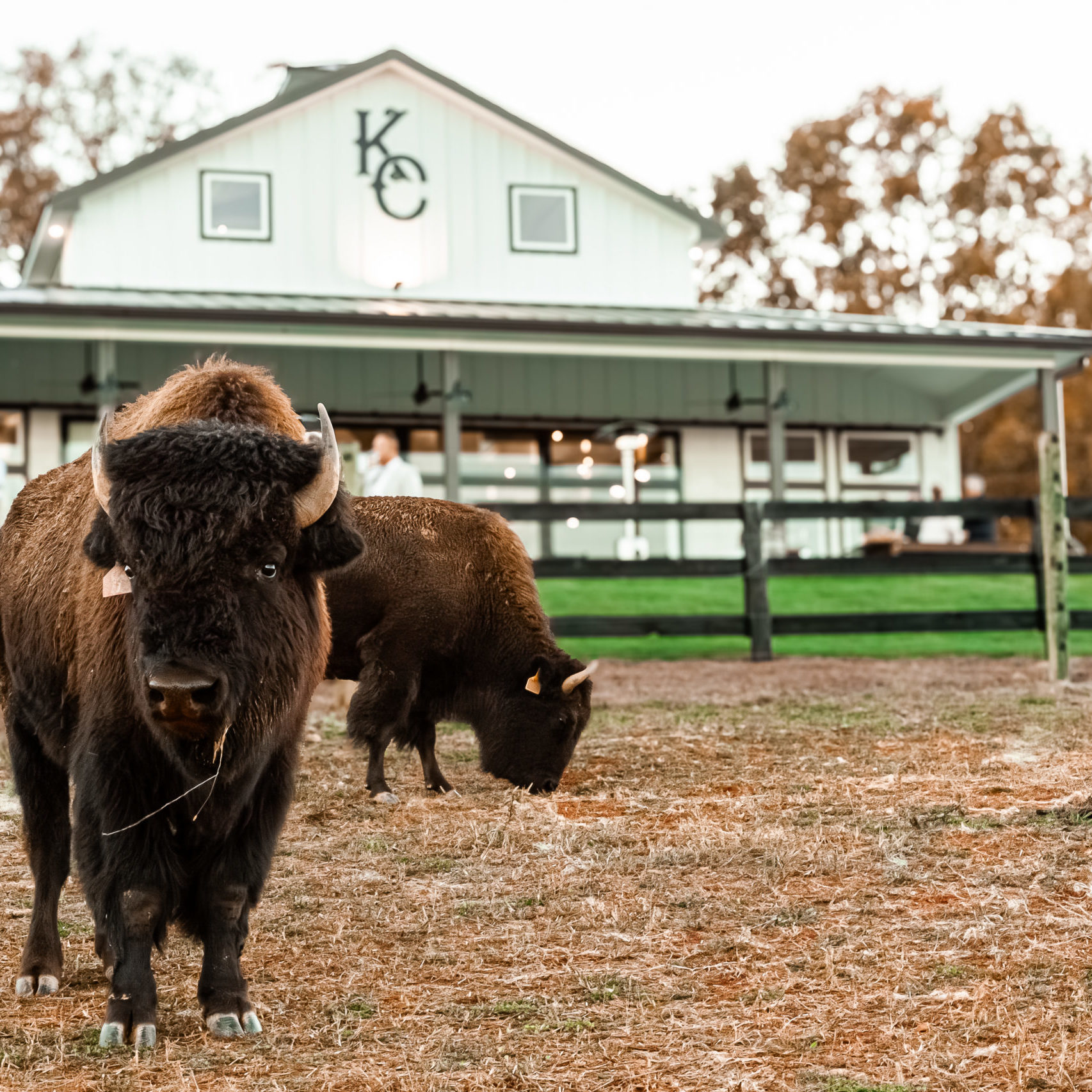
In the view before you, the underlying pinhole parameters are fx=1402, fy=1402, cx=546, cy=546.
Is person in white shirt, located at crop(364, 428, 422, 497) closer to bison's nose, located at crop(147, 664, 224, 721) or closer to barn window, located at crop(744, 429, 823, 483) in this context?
bison's nose, located at crop(147, 664, 224, 721)

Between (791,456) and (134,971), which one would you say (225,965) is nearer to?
(134,971)

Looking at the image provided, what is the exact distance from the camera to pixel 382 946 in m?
4.62

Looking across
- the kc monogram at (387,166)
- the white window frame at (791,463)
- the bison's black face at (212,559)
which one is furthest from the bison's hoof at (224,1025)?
the white window frame at (791,463)

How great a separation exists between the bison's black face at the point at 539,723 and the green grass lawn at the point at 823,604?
5.81m

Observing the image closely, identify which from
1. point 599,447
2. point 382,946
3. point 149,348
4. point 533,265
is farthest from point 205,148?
point 382,946

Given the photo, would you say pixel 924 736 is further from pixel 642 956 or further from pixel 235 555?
pixel 235 555

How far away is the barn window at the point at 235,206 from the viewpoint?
20.5 m

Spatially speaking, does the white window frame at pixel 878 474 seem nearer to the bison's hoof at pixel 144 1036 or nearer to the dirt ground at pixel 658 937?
the dirt ground at pixel 658 937

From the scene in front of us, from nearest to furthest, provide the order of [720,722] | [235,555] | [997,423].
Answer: [235,555], [720,722], [997,423]

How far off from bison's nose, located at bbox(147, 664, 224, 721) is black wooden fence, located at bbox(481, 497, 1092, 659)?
866 cm

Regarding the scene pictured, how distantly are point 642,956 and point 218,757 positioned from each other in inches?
60.2

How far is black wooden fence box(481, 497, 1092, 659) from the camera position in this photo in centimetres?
1278

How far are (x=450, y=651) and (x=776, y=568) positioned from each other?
6.31 metres

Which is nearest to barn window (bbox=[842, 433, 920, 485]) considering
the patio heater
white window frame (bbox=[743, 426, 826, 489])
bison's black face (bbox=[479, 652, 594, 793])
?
white window frame (bbox=[743, 426, 826, 489])
